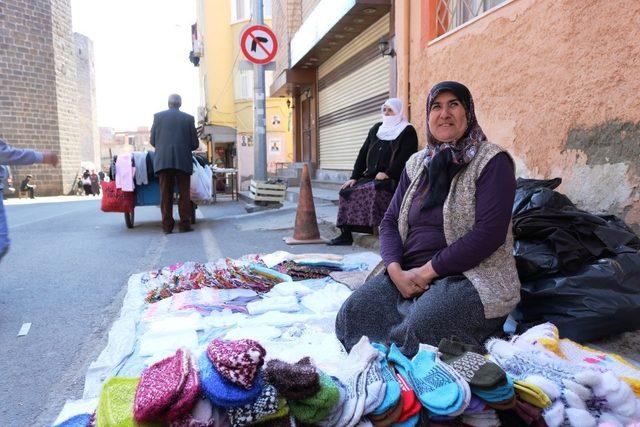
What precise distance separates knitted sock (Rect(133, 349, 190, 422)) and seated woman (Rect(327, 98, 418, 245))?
3506mm

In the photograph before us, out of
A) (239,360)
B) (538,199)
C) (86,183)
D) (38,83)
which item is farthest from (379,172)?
(86,183)

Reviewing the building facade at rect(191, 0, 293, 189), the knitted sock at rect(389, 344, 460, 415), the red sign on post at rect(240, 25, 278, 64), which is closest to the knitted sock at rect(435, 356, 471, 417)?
the knitted sock at rect(389, 344, 460, 415)

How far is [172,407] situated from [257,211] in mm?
8518

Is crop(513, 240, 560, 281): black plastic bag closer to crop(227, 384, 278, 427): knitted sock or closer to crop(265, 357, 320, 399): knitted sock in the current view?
crop(265, 357, 320, 399): knitted sock

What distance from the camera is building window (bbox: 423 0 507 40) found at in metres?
5.38

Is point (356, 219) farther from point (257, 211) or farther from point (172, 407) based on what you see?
point (257, 211)

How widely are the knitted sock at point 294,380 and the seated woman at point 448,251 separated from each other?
713 mm

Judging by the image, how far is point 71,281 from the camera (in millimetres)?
4363

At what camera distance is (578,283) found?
94.8 inches

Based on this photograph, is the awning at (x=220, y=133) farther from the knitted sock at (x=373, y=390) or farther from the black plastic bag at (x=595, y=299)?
the knitted sock at (x=373, y=390)

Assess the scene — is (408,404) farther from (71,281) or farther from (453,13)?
(453,13)

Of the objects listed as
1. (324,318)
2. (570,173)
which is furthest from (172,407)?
(570,173)

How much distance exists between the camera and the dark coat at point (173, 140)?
671 cm

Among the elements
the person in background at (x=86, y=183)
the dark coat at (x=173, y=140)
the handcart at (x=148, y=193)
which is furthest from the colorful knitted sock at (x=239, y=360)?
the person in background at (x=86, y=183)
